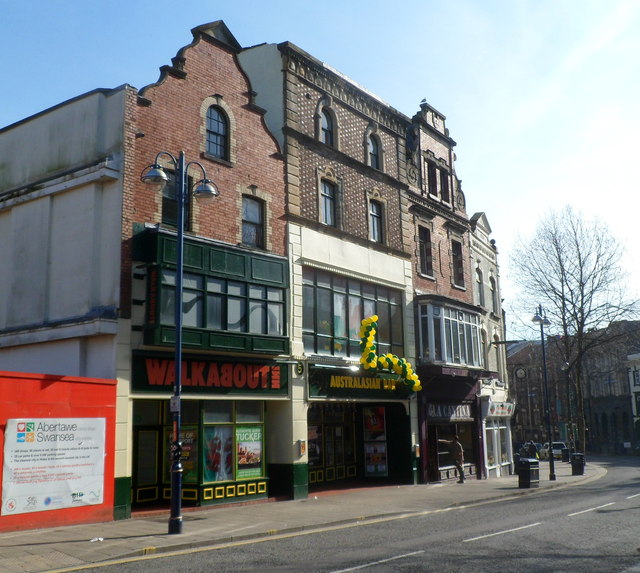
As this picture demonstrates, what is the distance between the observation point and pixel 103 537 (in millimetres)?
13297

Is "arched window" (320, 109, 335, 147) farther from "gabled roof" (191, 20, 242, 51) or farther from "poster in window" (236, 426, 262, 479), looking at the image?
"poster in window" (236, 426, 262, 479)

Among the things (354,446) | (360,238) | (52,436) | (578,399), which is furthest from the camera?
(578,399)

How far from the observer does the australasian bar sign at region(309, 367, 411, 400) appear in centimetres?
2214

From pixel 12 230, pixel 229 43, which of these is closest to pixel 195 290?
pixel 12 230

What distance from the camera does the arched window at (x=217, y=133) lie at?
2044 cm

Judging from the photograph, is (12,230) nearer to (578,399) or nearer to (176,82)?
(176,82)

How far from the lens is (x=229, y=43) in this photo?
2150 cm

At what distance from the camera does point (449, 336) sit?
2816 cm

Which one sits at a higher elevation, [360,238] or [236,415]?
[360,238]

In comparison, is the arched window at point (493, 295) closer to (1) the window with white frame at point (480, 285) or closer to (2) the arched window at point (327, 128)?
(1) the window with white frame at point (480, 285)

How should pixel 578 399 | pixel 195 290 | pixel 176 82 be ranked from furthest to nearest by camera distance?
pixel 578 399, pixel 176 82, pixel 195 290

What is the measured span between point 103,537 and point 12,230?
33.1ft

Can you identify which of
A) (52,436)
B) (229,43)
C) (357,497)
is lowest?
(357,497)

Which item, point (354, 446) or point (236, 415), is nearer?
point (236, 415)
